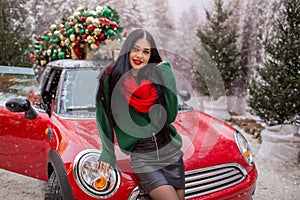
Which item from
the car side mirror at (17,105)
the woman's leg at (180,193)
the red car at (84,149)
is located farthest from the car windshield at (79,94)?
the woman's leg at (180,193)

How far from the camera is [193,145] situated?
8.18ft

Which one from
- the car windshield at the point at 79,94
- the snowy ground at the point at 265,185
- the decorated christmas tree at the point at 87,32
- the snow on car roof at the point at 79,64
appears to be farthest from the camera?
the decorated christmas tree at the point at 87,32

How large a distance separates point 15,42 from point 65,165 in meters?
6.51

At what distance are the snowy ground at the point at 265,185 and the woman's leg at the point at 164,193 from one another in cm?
200

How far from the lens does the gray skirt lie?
195 centimetres

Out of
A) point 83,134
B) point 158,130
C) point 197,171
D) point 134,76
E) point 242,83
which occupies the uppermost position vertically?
point 134,76

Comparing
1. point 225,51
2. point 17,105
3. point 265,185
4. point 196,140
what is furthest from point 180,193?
point 225,51

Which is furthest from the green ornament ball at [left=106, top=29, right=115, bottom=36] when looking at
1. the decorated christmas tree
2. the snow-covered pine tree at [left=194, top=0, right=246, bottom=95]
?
the snow-covered pine tree at [left=194, top=0, right=246, bottom=95]

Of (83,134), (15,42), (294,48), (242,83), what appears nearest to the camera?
(83,134)

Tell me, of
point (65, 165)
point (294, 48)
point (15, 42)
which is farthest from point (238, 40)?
point (65, 165)

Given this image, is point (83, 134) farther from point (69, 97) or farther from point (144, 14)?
point (144, 14)

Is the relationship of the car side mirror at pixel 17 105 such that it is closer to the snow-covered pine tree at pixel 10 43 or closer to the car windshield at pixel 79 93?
the car windshield at pixel 79 93

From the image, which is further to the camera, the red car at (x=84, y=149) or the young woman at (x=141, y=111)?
the red car at (x=84, y=149)

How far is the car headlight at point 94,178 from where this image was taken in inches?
80.1
